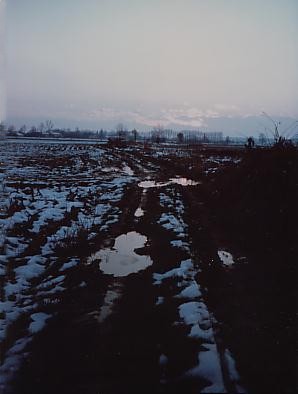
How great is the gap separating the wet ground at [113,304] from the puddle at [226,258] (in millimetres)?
26

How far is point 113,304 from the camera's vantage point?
19.2 feet

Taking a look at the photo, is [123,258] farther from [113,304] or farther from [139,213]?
[139,213]

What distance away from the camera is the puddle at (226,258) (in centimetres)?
782

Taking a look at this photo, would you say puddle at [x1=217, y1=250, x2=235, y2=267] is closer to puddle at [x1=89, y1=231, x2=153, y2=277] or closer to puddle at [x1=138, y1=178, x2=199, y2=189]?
puddle at [x1=89, y1=231, x2=153, y2=277]

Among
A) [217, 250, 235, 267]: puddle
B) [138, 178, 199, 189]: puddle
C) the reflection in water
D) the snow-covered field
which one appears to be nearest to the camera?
the snow-covered field

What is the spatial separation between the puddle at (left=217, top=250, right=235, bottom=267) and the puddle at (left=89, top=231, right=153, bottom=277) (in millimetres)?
1582

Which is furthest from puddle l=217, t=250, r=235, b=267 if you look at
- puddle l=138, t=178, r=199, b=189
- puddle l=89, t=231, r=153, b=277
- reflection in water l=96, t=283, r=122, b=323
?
puddle l=138, t=178, r=199, b=189

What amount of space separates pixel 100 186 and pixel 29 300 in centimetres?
1333

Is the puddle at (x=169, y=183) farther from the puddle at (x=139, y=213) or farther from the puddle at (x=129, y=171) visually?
the puddle at (x=139, y=213)

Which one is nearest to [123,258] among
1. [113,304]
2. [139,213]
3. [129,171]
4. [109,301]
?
[109,301]

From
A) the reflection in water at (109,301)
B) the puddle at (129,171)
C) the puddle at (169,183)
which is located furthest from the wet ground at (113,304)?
the puddle at (129,171)

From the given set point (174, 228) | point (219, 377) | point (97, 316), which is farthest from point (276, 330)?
point (174, 228)

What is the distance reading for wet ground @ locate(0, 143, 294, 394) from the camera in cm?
406

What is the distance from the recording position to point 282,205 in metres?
10.4
